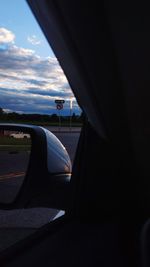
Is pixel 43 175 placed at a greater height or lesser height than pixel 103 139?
lesser

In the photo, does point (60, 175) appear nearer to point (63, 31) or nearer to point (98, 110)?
point (98, 110)

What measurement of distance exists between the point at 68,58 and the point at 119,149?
601mm

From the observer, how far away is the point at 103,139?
7.37 ft

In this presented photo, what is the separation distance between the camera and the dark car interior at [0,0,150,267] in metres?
1.49

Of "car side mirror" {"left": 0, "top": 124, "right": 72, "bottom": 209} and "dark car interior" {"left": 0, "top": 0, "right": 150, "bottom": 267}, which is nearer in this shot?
"dark car interior" {"left": 0, "top": 0, "right": 150, "bottom": 267}

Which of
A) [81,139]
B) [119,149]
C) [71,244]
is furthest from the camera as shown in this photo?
[81,139]

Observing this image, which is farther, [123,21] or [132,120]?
[132,120]

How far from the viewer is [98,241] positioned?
2029mm

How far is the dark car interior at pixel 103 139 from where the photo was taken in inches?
58.6

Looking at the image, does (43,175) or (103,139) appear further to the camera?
(43,175)

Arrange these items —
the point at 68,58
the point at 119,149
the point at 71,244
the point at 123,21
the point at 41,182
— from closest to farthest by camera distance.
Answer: the point at 123,21
the point at 68,58
the point at 71,244
the point at 119,149
the point at 41,182

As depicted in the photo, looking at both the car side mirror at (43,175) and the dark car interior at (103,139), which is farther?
the car side mirror at (43,175)

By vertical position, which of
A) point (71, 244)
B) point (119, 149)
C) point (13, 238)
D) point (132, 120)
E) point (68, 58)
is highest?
point (68, 58)

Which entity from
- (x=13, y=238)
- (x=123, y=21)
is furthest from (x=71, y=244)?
(x=13, y=238)
